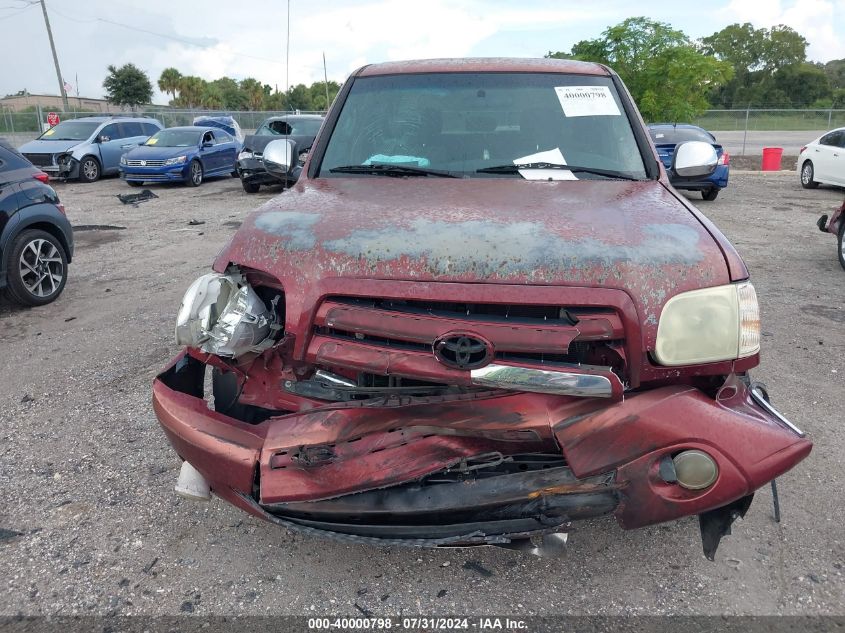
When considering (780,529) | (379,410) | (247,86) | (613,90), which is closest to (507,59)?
(613,90)

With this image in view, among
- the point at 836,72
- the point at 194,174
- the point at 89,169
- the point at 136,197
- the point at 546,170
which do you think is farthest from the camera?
the point at 836,72

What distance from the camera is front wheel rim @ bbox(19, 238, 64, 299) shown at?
21.3 feet

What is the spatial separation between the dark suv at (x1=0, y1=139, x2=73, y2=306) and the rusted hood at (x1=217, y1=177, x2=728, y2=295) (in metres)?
4.56

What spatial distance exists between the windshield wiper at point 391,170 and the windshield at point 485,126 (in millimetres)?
19

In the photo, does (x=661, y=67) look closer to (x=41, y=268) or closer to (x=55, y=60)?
(x=41, y=268)

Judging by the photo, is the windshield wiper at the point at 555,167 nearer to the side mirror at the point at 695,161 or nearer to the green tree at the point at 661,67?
the side mirror at the point at 695,161

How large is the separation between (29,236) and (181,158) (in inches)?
417

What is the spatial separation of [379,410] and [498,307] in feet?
1.79

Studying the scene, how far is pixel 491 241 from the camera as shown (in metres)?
2.42

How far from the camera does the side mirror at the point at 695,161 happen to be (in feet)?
12.2

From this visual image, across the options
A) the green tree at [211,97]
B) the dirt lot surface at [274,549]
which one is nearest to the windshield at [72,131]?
the dirt lot surface at [274,549]

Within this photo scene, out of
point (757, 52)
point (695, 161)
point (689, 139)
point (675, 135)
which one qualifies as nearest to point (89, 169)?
point (675, 135)

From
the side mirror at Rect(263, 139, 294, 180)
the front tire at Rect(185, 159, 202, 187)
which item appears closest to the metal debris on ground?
the front tire at Rect(185, 159, 202, 187)

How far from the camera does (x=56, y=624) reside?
98.7 inches
